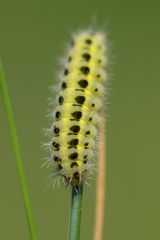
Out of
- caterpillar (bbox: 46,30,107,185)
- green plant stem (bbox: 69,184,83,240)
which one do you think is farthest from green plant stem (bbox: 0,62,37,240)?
caterpillar (bbox: 46,30,107,185)

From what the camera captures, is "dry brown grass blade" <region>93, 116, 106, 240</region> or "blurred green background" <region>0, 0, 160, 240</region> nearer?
"dry brown grass blade" <region>93, 116, 106, 240</region>

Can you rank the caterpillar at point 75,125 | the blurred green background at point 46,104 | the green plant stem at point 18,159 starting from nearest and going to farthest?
the green plant stem at point 18,159, the caterpillar at point 75,125, the blurred green background at point 46,104

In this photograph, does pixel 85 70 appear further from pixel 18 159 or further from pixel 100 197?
pixel 18 159

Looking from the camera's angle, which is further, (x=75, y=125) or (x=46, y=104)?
(x=46, y=104)

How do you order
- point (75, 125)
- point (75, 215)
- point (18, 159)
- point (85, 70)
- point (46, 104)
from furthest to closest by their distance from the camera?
point (46, 104) < point (85, 70) < point (75, 125) < point (75, 215) < point (18, 159)

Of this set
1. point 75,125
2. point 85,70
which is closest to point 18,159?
point 75,125

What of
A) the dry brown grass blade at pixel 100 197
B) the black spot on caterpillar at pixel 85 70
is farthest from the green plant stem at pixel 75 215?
the black spot on caterpillar at pixel 85 70

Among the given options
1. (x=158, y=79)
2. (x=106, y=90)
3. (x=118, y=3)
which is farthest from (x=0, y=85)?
(x=118, y=3)

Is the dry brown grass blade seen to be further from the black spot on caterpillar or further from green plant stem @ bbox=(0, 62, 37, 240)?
the black spot on caterpillar

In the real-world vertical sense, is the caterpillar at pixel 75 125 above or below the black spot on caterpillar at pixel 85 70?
below

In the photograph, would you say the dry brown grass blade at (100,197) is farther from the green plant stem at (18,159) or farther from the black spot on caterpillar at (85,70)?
the black spot on caterpillar at (85,70)

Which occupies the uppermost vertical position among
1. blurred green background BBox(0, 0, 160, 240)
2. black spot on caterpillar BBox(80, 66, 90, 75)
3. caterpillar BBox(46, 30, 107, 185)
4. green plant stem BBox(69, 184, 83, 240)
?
blurred green background BBox(0, 0, 160, 240)

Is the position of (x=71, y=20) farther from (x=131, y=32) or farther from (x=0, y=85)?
(x=0, y=85)
